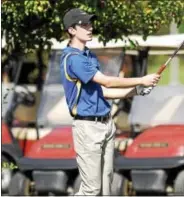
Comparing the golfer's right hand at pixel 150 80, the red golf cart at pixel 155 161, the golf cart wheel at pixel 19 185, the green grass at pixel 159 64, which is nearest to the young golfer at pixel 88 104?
the golfer's right hand at pixel 150 80

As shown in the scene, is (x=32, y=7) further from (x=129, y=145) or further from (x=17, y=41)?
(x=129, y=145)

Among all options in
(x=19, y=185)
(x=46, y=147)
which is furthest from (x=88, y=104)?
(x=19, y=185)

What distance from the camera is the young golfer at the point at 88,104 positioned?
6527 mm

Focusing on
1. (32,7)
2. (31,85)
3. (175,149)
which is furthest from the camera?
(31,85)

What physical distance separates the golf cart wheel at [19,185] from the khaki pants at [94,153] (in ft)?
14.4

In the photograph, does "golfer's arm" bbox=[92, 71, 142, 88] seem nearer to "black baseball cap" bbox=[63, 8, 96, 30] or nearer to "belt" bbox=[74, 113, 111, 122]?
"belt" bbox=[74, 113, 111, 122]

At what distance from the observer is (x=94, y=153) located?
6.60 m

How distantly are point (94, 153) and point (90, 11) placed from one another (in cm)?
195

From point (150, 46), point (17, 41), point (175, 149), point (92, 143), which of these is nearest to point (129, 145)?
point (175, 149)

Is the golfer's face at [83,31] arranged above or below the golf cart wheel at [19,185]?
above

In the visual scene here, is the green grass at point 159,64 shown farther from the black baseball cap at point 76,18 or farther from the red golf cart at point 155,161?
the black baseball cap at point 76,18

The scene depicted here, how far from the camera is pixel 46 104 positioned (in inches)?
469

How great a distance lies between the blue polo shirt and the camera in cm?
648

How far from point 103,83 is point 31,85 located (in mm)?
7006
